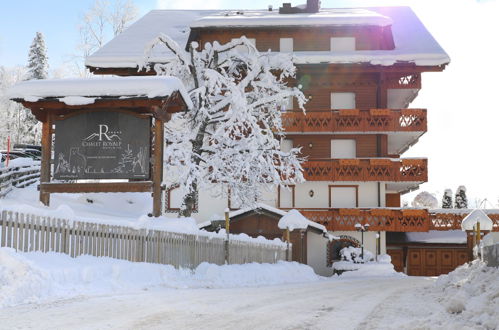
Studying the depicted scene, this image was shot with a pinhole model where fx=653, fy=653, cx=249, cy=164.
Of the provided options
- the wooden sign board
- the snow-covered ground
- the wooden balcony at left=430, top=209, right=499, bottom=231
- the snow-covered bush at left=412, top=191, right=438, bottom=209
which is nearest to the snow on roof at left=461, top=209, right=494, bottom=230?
the wooden balcony at left=430, top=209, right=499, bottom=231

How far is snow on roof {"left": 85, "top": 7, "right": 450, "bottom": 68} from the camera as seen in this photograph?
37219 mm

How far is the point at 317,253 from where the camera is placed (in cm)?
3844

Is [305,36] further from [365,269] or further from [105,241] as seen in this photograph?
[105,241]

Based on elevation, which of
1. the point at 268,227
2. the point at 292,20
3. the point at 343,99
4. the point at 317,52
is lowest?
the point at 268,227

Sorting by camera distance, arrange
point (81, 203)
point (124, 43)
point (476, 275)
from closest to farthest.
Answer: point (476, 275)
point (81, 203)
point (124, 43)

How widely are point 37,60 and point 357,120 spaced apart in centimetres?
3848

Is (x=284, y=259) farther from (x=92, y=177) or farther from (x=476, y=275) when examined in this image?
(x=476, y=275)

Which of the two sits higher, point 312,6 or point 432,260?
point 312,6

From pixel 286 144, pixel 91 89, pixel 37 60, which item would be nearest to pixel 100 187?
pixel 91 89

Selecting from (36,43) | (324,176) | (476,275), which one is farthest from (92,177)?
(36,43)

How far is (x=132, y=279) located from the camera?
13.0 metres

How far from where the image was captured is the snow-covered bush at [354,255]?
35219 millimetres

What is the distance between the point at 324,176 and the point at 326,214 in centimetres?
219

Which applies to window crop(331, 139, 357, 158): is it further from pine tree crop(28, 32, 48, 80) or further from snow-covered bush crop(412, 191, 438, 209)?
pine tree crop(28, 32, 48, 80)
